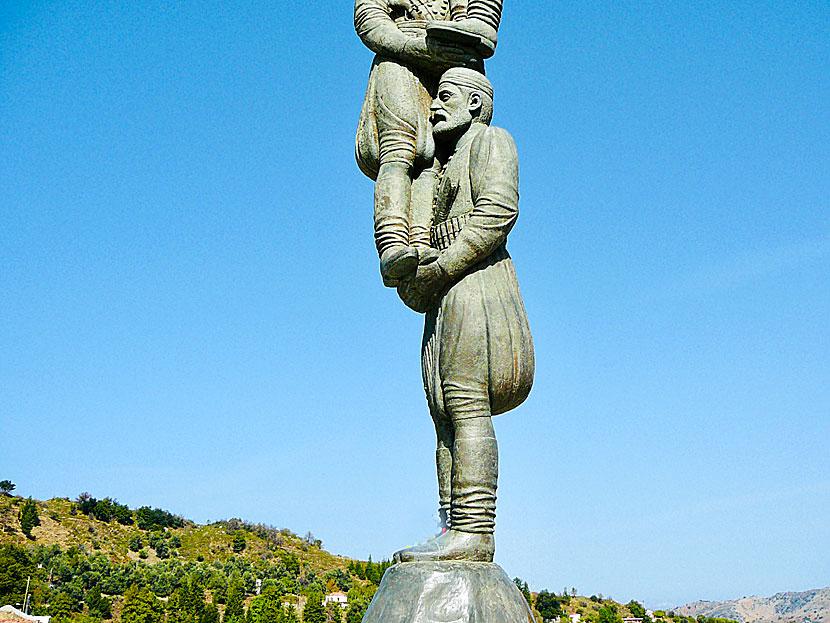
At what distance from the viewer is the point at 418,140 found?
22.2ft

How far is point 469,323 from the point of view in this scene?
20.0ft

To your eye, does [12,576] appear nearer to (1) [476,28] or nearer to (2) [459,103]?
(2) [459,103]

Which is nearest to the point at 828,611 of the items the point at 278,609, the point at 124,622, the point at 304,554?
the point at 304,554

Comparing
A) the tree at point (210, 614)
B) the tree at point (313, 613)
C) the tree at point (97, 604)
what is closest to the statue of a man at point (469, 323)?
the tree at point (210, 614)

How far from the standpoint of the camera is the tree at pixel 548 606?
73.4 m

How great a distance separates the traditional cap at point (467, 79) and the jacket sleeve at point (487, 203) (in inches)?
17.5

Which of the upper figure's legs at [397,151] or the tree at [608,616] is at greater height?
the tree at [608,616]

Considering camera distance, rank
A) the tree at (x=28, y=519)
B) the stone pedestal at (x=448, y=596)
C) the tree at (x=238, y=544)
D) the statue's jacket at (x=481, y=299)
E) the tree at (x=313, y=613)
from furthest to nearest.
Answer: the tree at (x=238, y=544) → the tree at (x=28, y=519) → the tree at (x=313, y=613) → the statue's jacket at (x=481, y=299) → the stone pedestal at (x=448, y=596)

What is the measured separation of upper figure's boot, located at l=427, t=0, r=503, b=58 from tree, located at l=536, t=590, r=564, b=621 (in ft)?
231

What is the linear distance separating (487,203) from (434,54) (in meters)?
1.46

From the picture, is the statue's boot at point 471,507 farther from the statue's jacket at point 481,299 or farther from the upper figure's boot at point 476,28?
the upper figure's boot at point 476,28

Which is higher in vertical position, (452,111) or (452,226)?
(452,111)

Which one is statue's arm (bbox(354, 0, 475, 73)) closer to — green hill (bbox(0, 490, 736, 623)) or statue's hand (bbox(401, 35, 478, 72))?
statue's hand (bbox(401, 35, 478, 72))

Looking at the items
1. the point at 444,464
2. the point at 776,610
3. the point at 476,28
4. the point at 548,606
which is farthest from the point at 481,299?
the point at 776,610
